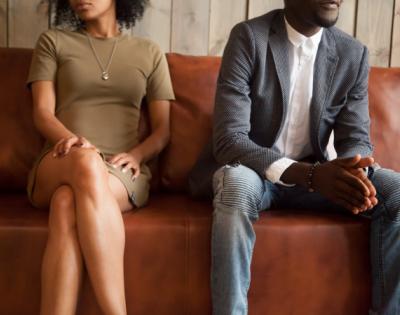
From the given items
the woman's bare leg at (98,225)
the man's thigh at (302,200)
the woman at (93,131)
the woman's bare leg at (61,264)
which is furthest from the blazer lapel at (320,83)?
the woman's bare leg at (61,264)

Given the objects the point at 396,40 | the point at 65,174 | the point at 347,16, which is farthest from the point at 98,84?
the point at 396,40

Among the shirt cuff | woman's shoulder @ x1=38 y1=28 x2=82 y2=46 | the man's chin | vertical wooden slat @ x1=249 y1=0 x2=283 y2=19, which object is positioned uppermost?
the man's chin

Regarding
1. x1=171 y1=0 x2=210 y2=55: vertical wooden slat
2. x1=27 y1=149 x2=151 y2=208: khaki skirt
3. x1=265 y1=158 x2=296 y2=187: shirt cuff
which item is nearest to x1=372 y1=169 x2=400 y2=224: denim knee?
x1=265 y1=158 x2=296 y2=187: shirt cuff

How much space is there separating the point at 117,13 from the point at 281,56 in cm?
69

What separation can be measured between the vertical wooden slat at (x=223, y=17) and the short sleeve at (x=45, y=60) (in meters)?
0.65

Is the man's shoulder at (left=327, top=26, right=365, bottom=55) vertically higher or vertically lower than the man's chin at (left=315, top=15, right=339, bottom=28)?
lower

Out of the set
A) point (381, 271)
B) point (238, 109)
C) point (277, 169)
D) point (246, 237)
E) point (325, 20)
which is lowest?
point (381, 271)

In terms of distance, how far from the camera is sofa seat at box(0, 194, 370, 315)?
4.13 ft

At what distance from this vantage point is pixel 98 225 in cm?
119

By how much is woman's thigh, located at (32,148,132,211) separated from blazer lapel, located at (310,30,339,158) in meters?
0.55

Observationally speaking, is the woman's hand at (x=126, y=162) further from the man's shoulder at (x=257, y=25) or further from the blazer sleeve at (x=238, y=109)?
the man's shoulder at (x=257, y=25)

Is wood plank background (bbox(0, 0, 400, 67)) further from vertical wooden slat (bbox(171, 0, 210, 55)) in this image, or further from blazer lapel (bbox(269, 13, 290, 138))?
blazer lapel (bbox(269, 13, 290, 138))

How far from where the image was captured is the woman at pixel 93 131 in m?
1.19

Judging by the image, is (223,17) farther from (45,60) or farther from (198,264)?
(198,264)
